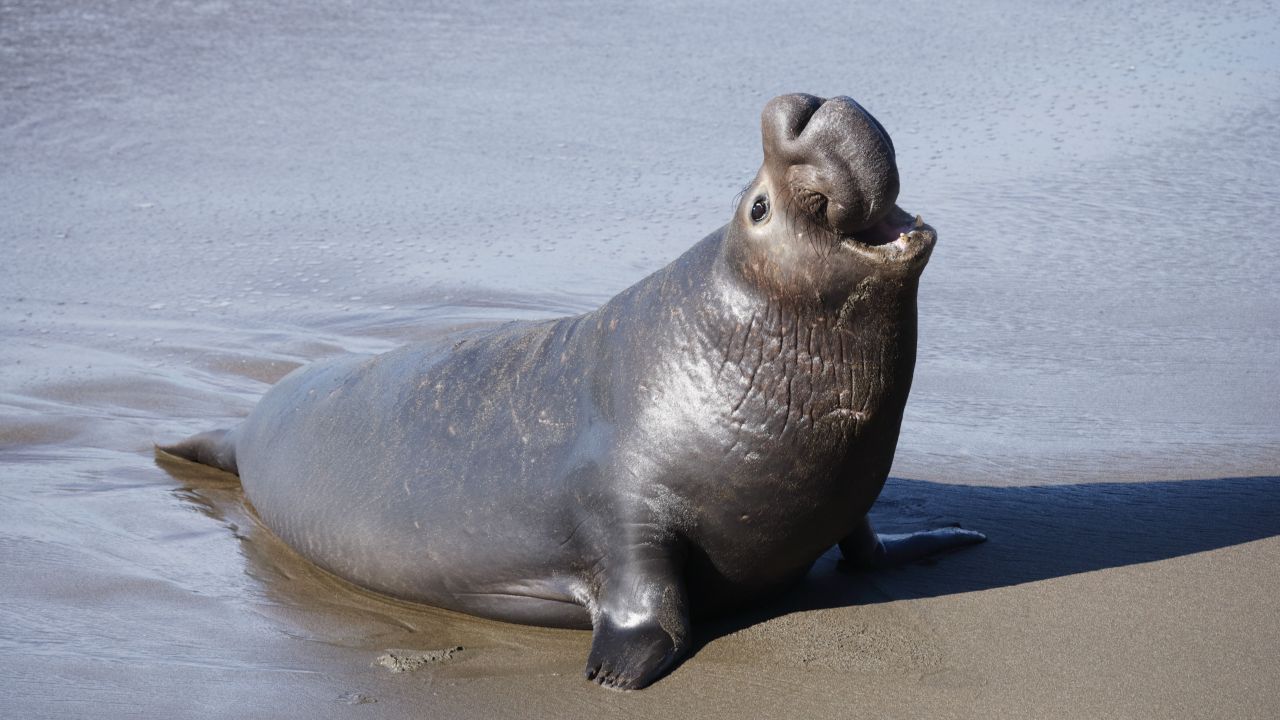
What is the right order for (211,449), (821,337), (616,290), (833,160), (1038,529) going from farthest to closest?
1. (616,290)
2. (211,449)
3. (1038,529)
4. (821,337)
5. (833,160)

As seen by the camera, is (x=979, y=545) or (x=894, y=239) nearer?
(x=894, y=239)

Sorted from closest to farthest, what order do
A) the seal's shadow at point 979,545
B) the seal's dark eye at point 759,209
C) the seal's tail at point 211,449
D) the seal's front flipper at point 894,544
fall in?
the seal's dark eye at point 759,209, the seal's shadow at point 979,545, the seal's front flipper at point 894,544, the seal's tail at point 211,449

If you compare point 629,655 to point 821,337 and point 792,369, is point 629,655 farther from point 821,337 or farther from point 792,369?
point 821,337

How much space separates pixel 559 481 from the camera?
14.5 feet

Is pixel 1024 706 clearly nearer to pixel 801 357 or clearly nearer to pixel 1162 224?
pixel 801 357

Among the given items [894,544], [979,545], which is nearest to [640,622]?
[894,544]

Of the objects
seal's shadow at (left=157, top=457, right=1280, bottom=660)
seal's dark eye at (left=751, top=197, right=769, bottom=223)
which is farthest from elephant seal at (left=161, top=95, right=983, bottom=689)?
seal's shadow at (left=157, top=457, right=1280, bottom=660)

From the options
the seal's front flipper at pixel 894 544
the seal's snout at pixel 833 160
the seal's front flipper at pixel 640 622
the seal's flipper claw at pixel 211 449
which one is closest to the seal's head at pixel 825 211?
the seal's snout at pixel 833 160

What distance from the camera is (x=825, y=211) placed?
399 cm

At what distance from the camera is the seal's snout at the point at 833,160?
3.88 meters

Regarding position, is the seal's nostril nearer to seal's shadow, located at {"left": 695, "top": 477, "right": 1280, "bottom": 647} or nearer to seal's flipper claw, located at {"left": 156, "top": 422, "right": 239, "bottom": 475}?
seal's shadow, located at {"left": 695, "top": 477, "right": 1280, "bottom": 647}

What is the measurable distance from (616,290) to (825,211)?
14.5 feet

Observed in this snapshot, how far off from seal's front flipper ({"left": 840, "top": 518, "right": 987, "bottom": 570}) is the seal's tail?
2695 millimetres

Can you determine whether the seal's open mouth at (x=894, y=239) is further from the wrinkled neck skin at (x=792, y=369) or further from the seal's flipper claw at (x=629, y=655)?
the seal's flipper claw at (x=629, y=655)
